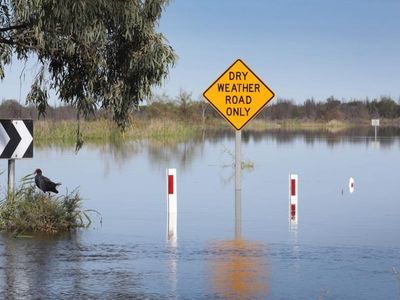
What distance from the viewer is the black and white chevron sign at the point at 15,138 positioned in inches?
540

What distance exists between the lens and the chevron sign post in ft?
45.0

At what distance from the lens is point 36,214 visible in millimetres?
13164

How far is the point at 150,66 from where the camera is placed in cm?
1405

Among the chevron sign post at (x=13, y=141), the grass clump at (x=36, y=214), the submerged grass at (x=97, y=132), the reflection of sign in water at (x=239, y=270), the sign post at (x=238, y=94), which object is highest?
the submerged grass at (x=97, y=132)

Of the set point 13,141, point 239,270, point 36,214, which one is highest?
point 13,141

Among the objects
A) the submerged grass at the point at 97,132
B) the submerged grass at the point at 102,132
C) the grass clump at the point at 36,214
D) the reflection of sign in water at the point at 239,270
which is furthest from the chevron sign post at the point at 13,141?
the submerged grass at the point at 97,132

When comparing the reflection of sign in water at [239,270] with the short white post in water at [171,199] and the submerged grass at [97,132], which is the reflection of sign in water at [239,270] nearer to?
the short white post in water at [171,199]

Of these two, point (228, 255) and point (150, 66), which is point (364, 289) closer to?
point (228, 255)

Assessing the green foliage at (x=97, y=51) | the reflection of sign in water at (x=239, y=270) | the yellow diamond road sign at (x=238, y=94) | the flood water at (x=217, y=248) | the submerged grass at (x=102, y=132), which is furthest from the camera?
the submerged grass at (x=102, y=132)

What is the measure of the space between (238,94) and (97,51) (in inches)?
121

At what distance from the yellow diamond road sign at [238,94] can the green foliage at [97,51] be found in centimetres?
170

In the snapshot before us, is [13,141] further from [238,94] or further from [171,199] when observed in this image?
[238,94]

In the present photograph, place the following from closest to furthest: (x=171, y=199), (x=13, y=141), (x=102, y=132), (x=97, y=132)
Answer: (x=13, y=141) → (x=171, y=199) → (x=97, y=132) → (x=102, y=132)

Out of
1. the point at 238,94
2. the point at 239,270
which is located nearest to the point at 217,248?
the point at 239,270
